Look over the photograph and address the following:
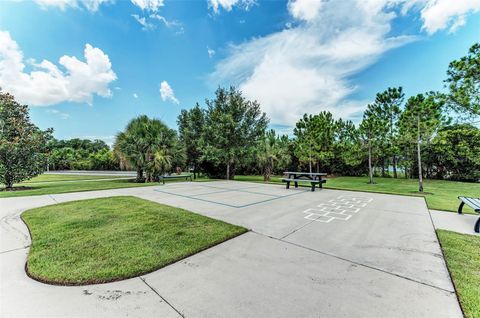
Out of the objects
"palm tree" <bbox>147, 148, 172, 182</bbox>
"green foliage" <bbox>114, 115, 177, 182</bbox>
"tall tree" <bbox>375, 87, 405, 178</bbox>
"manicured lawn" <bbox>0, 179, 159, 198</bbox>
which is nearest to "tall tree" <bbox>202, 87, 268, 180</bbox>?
"palm tree" <bbox>147, 148, 172, 182</bbox>

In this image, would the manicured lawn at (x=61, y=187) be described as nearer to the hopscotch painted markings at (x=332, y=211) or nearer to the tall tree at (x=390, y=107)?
the hopscotch painted markings at (x=332, y=211)

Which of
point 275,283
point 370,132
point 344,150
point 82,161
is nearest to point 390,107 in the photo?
point 344,150

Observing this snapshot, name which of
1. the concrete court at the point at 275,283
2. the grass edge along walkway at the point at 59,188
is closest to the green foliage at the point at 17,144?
the grass edge along walkway at the point at 59,188

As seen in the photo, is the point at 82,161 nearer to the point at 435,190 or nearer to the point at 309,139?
the point at 309,139

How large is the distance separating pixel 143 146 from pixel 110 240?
440 inches

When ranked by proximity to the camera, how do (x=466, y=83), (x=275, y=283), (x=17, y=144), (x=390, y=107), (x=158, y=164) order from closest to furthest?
1. (x=275, y=283)
2. (x=466, y=83)
3. (x=17, y=144)
4. (x=158, y=164)
5. (x=390, y=107)

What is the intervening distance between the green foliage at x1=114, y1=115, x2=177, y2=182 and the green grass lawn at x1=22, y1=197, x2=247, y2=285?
8094 mm

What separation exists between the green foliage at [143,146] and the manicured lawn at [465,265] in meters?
13.2

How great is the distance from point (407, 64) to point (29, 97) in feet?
75.0

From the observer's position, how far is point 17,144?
8.73 m

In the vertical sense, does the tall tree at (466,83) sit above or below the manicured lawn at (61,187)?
above

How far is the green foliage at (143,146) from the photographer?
12672mm

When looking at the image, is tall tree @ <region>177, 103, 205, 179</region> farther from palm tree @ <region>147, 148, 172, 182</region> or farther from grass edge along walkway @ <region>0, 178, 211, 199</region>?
grass edge along walkway @ <region>0, 178, 211, 199</region>

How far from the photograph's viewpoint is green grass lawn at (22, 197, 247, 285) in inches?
85.5
